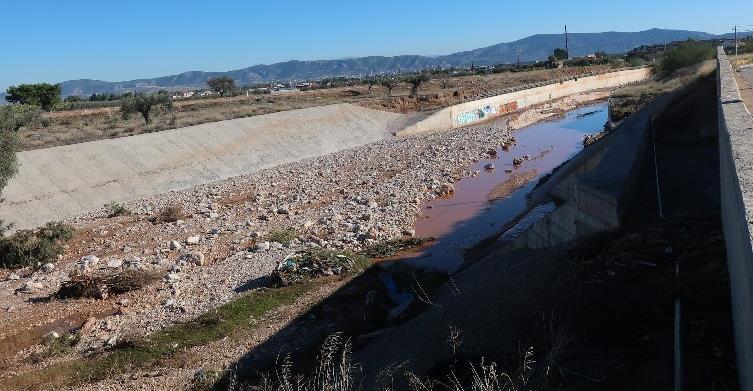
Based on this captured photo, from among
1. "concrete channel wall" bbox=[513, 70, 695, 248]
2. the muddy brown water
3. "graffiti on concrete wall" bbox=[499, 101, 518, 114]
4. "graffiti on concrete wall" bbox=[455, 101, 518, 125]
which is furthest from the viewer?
"graffiti on concrete wall" bbox=[499, 101, 518, 114]

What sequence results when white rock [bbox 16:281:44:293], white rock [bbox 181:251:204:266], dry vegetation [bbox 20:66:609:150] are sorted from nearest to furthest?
white rock [bbox 16:281:44:293], white rock [bbox 181:251:204:266], dry vegetation [bbox 20:66:609:150]

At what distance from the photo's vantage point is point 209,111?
54.4 metres

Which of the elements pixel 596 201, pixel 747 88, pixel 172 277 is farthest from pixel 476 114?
pixel 596 201

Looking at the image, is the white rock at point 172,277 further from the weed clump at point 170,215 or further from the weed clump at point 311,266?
the weed clump at point 170,215

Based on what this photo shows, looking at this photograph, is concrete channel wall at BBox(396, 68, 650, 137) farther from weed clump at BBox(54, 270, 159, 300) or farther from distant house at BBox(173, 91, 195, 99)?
distant house at BBox(173, 91, 195, 99)

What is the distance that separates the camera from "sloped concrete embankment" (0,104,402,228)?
93.5 feet

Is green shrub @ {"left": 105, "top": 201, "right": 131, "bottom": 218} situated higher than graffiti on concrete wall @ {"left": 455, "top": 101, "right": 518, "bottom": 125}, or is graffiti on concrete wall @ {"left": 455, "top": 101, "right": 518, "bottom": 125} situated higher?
graffiti on concrete wall @ {"left": 455, "top": 101, "right": 518, "bottom": 125}

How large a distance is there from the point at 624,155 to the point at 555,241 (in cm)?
365

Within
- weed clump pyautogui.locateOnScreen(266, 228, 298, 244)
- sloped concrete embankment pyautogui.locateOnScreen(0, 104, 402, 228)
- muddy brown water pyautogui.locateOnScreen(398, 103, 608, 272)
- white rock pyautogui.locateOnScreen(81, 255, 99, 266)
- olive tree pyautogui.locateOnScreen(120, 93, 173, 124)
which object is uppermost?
olive tree pyautogui.locateOnScreen(120, 93, 173, 124)

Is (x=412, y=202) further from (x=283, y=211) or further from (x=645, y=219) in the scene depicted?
(x=645, y=219)

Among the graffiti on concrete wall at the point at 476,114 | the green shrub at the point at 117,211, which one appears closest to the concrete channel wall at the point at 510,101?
the graffiti on concrete wall at the point at 476,114

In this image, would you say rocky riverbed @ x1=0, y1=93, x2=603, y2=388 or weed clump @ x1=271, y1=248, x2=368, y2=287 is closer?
rocky riverbed @ x1=0, y1=93, x2=603, y2=388

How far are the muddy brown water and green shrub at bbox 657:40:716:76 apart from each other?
10.4m

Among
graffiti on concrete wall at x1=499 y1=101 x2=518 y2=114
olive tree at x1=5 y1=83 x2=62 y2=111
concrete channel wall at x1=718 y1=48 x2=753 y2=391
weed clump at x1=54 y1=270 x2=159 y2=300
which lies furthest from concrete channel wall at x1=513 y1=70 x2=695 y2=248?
olive tree at x1=5 y1=83 x2=62 y2=111
